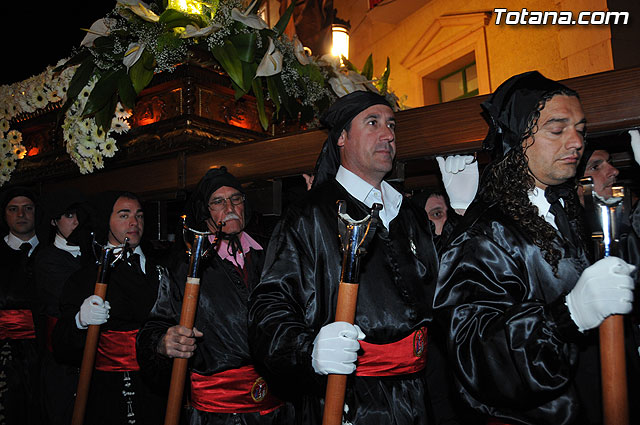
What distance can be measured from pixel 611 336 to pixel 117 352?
129 inches

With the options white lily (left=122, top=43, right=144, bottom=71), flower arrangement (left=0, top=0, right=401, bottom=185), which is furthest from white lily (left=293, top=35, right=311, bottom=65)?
white lily (left=122, top=43, right=144, bottom=71)

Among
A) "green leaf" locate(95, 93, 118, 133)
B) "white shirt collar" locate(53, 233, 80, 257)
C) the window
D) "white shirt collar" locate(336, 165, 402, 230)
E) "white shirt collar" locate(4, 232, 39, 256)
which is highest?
the window

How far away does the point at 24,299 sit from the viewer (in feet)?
17.5

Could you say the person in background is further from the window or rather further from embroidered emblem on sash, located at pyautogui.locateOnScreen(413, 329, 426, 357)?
the window

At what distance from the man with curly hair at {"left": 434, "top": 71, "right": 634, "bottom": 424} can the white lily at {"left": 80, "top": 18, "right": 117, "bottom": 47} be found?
2741 mm

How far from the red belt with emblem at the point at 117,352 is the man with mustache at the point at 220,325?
81 centimetres

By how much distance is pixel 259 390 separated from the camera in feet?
10.4

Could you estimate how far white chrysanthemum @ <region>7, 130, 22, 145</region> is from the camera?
16.0 feet

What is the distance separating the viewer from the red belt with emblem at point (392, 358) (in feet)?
7.69

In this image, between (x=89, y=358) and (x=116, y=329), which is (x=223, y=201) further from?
(x=116, y=329)

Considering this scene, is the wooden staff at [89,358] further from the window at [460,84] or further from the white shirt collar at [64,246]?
the window at [460,84]

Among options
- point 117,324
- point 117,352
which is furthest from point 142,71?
point 117,352

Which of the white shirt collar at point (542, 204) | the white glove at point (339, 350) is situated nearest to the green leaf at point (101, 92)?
the white glove at point (339, 350)

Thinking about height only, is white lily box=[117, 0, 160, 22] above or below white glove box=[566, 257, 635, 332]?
above
